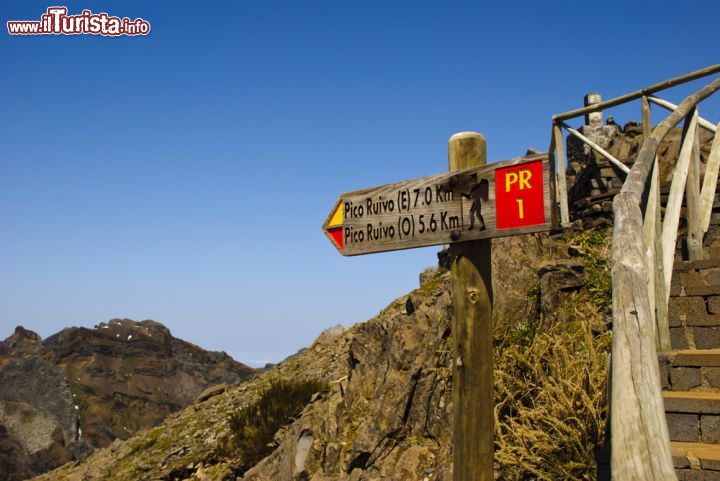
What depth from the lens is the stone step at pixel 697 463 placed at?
3.46 metres

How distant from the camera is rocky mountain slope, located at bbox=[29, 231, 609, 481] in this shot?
554 centimetres

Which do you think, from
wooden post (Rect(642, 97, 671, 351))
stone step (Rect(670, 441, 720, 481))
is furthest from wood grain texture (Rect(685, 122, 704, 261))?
stone step (Rect(670, 441, 720, 481))

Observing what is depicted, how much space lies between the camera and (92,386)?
40500mm

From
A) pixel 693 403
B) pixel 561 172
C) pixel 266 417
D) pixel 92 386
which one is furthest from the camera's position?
pixel 92 386

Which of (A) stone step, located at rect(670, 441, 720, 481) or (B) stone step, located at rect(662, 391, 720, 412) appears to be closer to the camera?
(A) stone step, located at rect(670, 441, 720, 481)

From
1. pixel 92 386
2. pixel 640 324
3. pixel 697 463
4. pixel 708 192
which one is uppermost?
pixel 708 192

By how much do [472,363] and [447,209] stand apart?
0.92 metres

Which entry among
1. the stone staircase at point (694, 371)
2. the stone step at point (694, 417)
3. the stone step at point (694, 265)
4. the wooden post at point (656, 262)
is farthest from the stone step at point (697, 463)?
the stone step at point (694, 265)

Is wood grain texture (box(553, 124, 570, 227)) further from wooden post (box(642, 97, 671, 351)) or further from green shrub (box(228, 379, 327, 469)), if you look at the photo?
green shrub (box(228, 379, 327, 469))

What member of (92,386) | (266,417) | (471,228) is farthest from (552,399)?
(92,386)

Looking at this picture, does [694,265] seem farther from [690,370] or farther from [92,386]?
[92,386]

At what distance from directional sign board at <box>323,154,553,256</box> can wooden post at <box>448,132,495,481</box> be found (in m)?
0.18

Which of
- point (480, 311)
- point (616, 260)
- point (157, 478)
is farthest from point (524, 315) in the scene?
point (157, 478)

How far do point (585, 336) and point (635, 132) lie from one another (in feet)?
29.7
